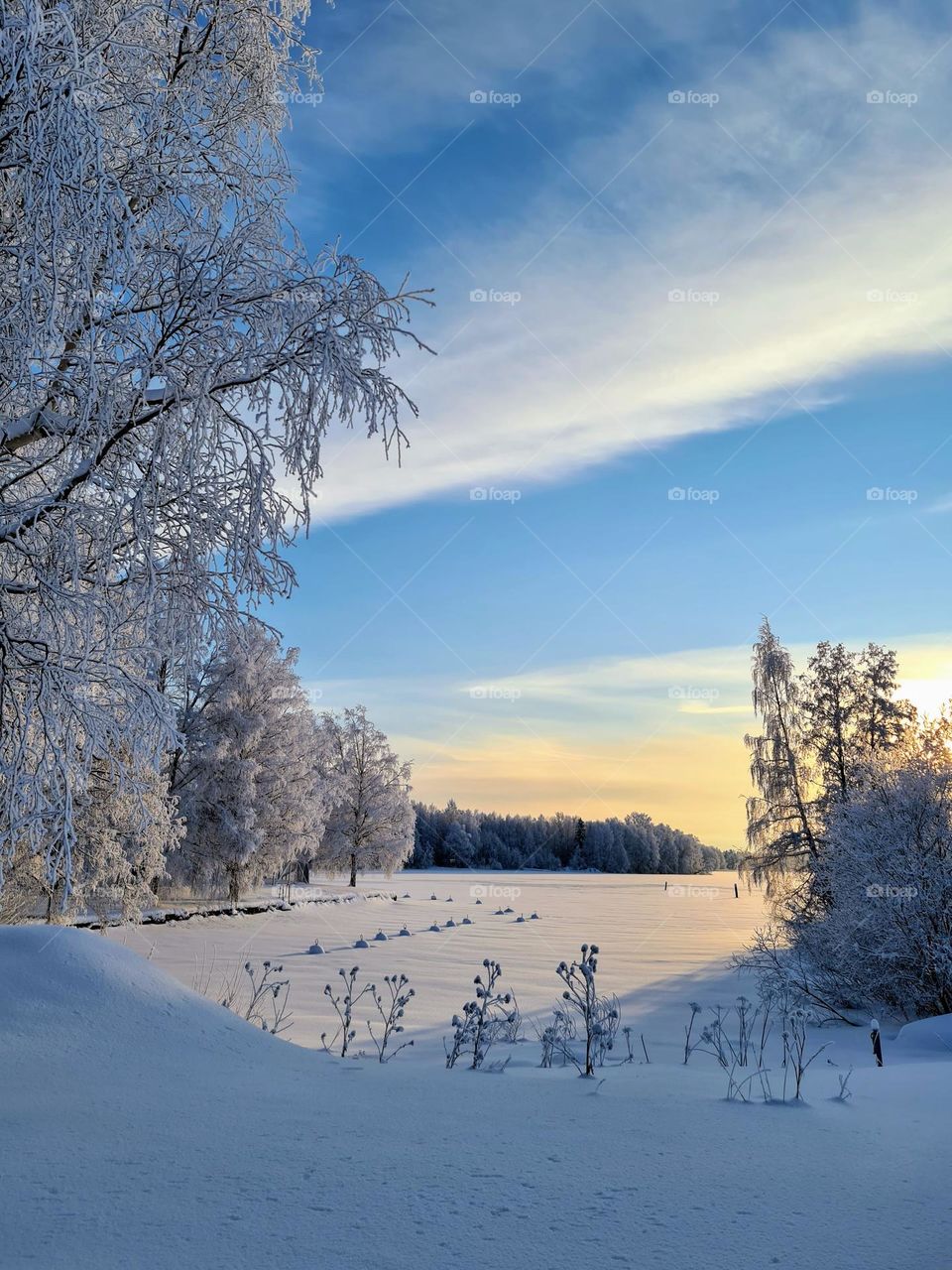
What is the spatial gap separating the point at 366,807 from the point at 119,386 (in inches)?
1597

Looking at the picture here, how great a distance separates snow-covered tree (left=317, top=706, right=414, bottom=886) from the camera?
1708 inches

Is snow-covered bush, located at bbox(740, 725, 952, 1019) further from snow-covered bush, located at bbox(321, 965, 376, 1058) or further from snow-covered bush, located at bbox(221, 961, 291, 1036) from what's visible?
snow-covered bush, located at bbox(221, 961, 291, 1036)

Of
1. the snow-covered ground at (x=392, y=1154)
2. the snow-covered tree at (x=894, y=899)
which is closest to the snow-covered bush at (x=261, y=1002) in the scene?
the snow-covered ground at (x=392, y=1154)

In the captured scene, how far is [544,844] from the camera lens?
124938 millimetres

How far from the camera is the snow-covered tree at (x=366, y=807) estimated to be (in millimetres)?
43375

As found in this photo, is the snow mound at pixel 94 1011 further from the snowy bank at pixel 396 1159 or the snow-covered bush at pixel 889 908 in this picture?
the snow-covered bush at pixel 889 908

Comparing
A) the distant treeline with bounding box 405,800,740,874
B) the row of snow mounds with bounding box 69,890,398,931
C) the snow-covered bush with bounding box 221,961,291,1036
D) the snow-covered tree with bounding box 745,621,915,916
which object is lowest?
the distant treeline with bounding box 405,800,740,874

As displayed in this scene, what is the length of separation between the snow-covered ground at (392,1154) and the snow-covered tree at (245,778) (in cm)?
2072

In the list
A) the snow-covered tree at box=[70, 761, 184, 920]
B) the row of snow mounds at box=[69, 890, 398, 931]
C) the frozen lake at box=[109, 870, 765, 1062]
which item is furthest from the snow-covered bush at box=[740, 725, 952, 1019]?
the row of snow mounds at box=[69, 890, 398, 931]

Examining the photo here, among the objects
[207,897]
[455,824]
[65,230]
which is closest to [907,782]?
[65,230]

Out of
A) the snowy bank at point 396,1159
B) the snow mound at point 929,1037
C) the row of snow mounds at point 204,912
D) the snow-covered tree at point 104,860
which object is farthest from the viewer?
the row of snow mounds at point 204,912

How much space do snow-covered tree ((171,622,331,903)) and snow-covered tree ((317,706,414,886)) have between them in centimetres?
1263

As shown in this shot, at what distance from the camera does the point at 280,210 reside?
6.96 m

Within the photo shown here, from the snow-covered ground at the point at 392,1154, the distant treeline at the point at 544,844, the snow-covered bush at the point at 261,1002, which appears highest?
the snow-covered ground at the point at 392,1154
